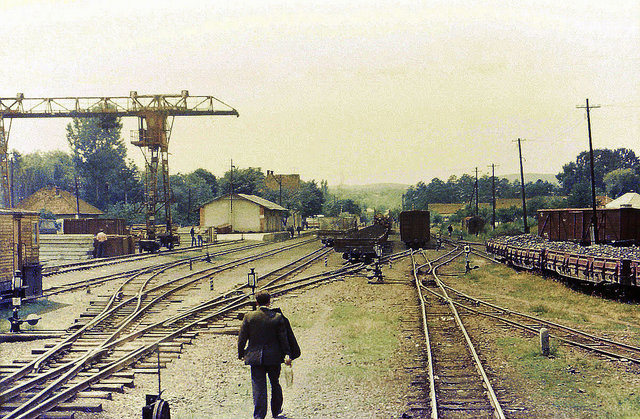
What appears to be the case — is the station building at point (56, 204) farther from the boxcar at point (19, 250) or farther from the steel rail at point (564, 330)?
the steel rail at point (564, 330)

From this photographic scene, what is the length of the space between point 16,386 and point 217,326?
508cm

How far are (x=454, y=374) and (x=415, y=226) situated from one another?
29.8m

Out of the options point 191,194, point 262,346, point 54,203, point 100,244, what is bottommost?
point 262,346

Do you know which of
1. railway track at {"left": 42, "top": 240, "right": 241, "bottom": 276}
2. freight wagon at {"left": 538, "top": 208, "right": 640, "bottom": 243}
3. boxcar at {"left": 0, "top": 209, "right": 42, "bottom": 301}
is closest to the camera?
boxcar at {"left": 0, "top": 209, "right": 42, "bottom": 301}

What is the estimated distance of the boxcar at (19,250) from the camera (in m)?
15.5

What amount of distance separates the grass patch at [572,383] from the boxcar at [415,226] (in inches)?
1076

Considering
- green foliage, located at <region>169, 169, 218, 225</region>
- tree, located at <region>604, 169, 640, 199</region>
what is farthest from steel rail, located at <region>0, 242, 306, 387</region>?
tree, located at <region>604, 169, 640, 199</region>

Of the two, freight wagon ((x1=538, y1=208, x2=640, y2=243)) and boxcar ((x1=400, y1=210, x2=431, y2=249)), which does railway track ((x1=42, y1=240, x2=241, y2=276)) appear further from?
freight wagon ((x1=538, y1=208, x2=640, y2=243))

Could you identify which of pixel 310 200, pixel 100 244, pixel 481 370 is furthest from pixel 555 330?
pixel 310 200

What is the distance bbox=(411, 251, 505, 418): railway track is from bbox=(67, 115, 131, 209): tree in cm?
6245

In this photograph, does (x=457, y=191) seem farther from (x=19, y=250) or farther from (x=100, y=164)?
(x=19, y=250)

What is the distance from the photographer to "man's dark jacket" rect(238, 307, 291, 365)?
6410 millimetres

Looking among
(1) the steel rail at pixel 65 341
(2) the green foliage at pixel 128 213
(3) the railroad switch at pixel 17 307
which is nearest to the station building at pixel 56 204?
(2) the green foliage at pixel 128 213

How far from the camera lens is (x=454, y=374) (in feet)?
28.5
